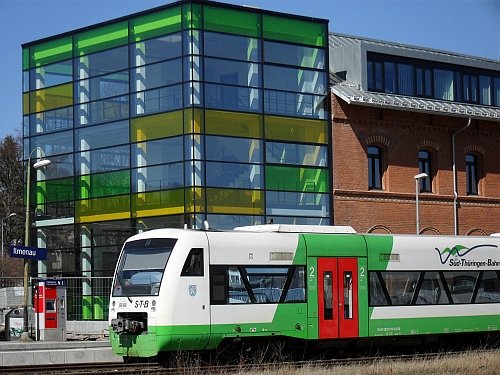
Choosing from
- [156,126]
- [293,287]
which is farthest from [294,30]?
[293,287]

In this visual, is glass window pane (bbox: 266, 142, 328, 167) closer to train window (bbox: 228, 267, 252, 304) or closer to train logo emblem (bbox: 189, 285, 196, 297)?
train window (bbox: 228, 267, 252, 304)

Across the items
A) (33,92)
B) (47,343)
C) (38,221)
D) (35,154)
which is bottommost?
(47,343)

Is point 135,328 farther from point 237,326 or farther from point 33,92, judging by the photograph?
point 33,92

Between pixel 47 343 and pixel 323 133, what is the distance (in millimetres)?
13129

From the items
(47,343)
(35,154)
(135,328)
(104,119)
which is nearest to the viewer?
(135,328)

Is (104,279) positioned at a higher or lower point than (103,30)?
lower

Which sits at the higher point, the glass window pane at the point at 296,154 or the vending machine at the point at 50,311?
the glass window pane at the point at 296,154

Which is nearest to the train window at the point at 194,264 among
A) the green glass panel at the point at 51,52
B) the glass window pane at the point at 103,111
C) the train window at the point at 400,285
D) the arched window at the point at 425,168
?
the train window at the point at 400,285

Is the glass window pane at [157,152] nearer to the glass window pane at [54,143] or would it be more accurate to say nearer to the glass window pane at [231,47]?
the glass window pane at [231,47]

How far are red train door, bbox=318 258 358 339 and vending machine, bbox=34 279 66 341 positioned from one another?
36.8 feet

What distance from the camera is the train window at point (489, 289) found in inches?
974

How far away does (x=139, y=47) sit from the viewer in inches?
1328

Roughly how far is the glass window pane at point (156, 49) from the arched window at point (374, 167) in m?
8.69

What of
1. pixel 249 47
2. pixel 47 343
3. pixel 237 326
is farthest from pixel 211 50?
pixel 237 326
